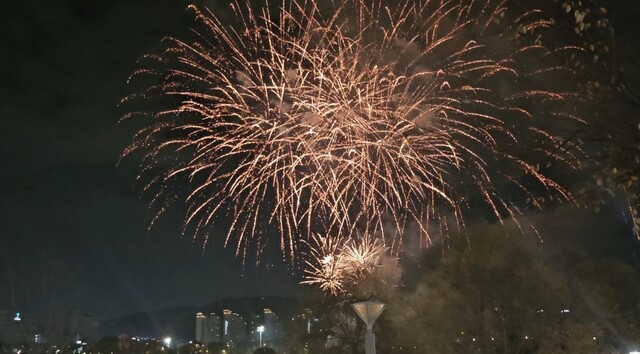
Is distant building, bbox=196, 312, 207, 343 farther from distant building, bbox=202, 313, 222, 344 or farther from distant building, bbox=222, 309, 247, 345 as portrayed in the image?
distant building, bbox=222, 309, 247, 345

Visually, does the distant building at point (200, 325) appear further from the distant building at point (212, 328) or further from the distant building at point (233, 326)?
the distant building at point (233, 326)

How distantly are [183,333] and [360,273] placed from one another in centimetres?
16542

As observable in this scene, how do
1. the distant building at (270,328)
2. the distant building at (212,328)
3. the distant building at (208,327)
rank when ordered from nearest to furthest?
the distant building at (270,328)
the distant building at (212,328)
the distant building at (208,327)

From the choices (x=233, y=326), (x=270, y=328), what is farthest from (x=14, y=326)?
(x=233, y=326)

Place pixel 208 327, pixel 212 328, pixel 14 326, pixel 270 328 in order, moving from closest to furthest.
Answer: pixel 14 326, pixel 270 328, pixel 208 327, pixel 212 328

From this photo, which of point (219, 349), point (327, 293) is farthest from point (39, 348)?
point (327, 293)

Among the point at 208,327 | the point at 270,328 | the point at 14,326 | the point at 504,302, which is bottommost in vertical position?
the point at 504,302

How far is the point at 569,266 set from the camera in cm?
2848

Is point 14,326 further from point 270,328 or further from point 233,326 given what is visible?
point 233,326

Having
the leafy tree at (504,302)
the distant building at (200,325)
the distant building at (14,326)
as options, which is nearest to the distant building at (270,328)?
the distant building at (200,325)

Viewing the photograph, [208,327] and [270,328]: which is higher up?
[208,327]

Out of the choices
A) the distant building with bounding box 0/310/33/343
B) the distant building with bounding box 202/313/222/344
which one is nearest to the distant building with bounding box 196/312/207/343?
the distant building with bounding box 202/313/222/344

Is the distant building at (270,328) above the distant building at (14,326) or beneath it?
above

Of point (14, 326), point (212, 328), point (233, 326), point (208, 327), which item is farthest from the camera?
point (212, 328)
